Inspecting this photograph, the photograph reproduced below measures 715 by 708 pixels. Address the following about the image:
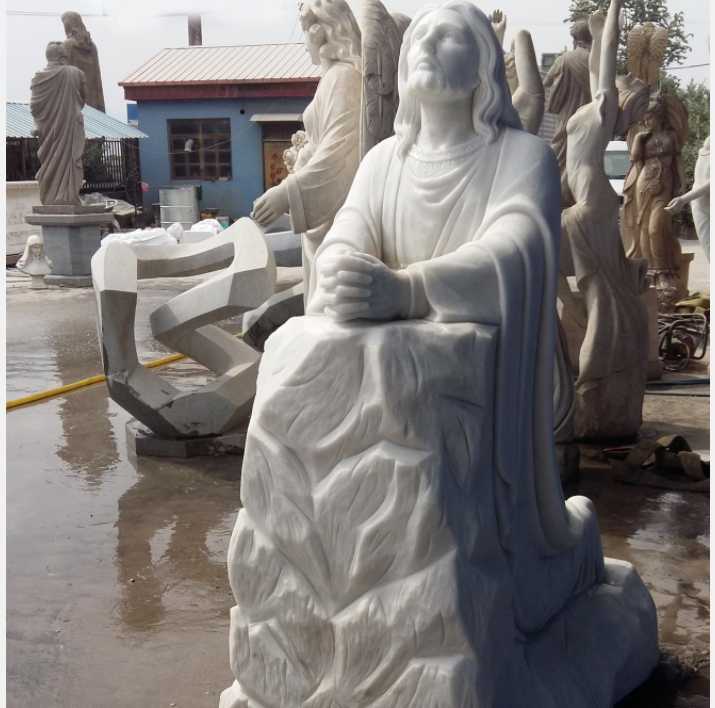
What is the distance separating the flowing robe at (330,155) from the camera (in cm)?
571

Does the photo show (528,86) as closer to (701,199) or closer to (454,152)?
(701,199)

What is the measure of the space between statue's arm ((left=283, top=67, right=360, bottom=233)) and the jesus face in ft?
9.70

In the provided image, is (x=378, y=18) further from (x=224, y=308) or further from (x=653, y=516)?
(x=653, y=516)

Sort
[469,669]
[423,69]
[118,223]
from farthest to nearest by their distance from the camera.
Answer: [118,223]
[423,69]
[469,669]

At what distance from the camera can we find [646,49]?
35.5 ft

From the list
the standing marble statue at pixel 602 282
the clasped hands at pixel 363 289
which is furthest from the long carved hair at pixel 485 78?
the standing marble statue at pixel 602 282

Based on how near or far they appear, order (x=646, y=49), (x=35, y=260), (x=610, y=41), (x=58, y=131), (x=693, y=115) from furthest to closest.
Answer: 1. (x=693, y=115)
2. (x=35, y=260)
3. (x=58, y=131)
4. (x=646, y=49)
5. (x=610, y=41)

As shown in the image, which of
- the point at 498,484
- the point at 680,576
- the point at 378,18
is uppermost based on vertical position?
the point at 378,18

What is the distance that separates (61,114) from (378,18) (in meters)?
9.92

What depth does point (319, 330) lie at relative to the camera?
2.62m

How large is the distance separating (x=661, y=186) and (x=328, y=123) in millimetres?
5545

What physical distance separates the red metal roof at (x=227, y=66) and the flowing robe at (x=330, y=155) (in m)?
16.6

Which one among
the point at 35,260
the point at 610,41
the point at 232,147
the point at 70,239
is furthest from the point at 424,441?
the point at 232,147

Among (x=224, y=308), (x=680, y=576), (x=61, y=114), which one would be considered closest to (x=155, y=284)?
(x=61, y=114)
